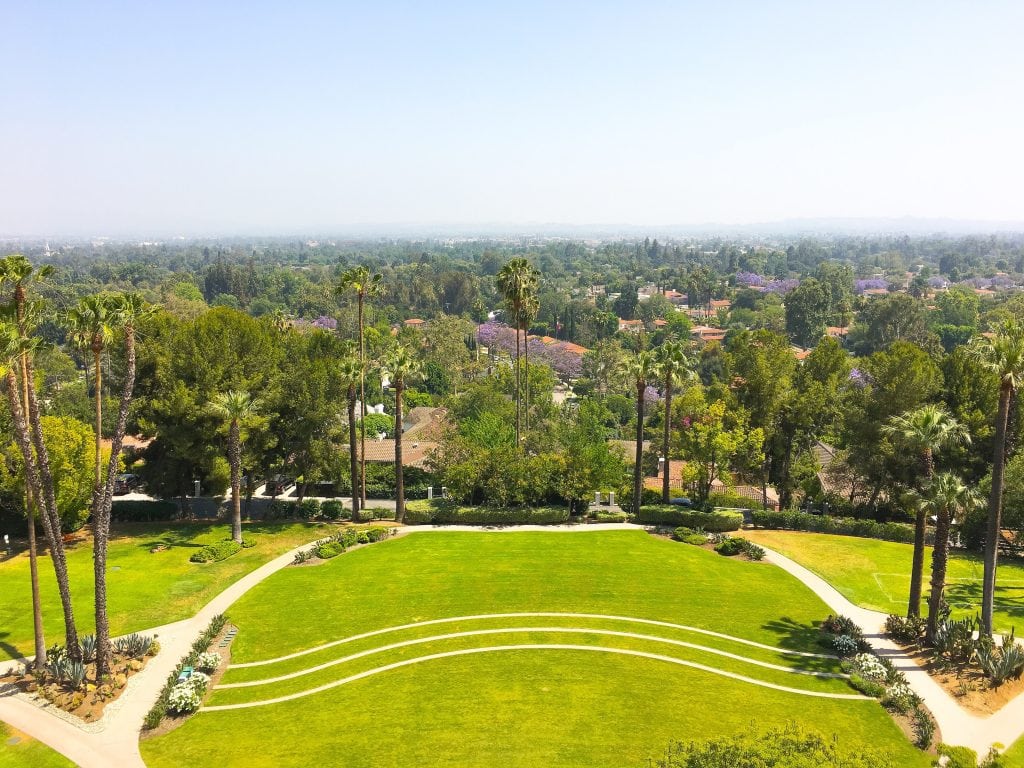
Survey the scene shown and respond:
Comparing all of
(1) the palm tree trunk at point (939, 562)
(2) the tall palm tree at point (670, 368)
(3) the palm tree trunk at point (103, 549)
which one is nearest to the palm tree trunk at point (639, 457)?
(2) the tall palm tree at point (670, 368)

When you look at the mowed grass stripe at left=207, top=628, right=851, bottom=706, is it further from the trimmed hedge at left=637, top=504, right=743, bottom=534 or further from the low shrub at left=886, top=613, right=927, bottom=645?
the trimmed hedge at left=637, top=504, right=743, bottom=534

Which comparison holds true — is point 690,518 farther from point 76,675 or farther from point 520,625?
point 76,675

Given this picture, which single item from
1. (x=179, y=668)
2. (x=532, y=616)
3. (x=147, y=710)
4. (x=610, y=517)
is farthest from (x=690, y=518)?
(x=147, y=710)

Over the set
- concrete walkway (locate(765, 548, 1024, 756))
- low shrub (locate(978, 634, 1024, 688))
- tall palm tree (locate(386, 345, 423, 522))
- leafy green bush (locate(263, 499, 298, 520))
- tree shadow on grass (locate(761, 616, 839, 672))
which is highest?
tall palm tree (locate(386, 345, 423, 522))

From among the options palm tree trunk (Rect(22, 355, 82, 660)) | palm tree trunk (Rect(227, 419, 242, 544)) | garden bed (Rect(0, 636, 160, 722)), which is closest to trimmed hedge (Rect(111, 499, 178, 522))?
palm tree trunk (Rect(227, 419, 242, 544))

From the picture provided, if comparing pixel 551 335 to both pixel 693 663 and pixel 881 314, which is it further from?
pixel 693 663

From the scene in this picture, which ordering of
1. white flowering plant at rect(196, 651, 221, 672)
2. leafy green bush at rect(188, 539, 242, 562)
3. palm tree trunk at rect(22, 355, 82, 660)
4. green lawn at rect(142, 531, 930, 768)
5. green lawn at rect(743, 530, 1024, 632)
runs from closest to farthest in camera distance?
green lawn at rect(142, 531, 930, 768) → palm tree trunk at rect(22, 355, 82, 660) → white flowering plant at rect(196, 651, 221, 672) → green lawn at rect(743, 530, 1024, 632) → leafy green bush at rect(188, 539, 242, 562)

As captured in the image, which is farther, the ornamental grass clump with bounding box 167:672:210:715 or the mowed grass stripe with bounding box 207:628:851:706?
the mowed grass stripe with bounding box 207:628:851:706
